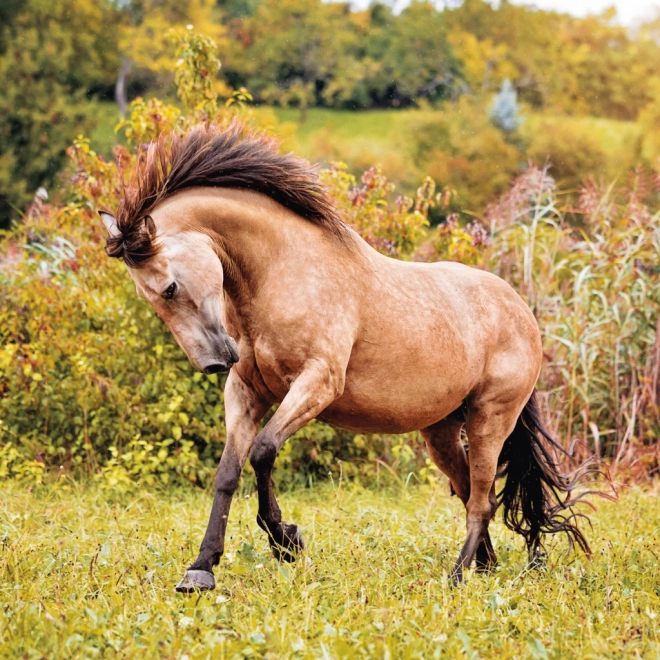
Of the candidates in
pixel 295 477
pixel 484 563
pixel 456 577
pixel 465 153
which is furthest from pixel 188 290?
pixel 465 153

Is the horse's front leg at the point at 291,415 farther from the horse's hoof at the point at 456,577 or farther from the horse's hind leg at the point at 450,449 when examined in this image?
the horse's hind leg at the point at 450,449

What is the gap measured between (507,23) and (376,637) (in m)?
55.3

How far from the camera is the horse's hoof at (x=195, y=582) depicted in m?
3.65

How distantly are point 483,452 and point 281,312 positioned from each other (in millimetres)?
1536

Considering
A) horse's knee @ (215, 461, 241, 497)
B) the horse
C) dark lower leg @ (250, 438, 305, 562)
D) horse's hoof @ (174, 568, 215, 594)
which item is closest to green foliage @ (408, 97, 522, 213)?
the horse

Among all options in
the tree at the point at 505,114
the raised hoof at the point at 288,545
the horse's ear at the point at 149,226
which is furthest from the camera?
the tree at the point at 505,114

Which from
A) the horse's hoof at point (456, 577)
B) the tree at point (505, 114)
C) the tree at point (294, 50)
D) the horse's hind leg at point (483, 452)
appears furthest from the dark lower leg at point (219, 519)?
the tree at point (294, 50)

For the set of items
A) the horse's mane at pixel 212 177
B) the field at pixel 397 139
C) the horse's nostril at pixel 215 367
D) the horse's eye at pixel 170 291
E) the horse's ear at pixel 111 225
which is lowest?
the field at pixel 397 139

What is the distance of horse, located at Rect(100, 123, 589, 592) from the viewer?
3.67m

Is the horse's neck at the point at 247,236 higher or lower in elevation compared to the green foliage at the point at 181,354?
higher

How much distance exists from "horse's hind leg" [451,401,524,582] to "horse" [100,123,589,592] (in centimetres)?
1

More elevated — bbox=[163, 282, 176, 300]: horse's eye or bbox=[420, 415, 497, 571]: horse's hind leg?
bbox=[163, 282, 176, 300]: horse's eye

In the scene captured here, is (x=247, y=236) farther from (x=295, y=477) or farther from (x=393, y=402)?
(x=295, y=477)

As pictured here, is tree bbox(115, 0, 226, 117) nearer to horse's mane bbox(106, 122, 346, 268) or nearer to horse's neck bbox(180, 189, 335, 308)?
horse's mane bbox(106, 122, 346, 268)
